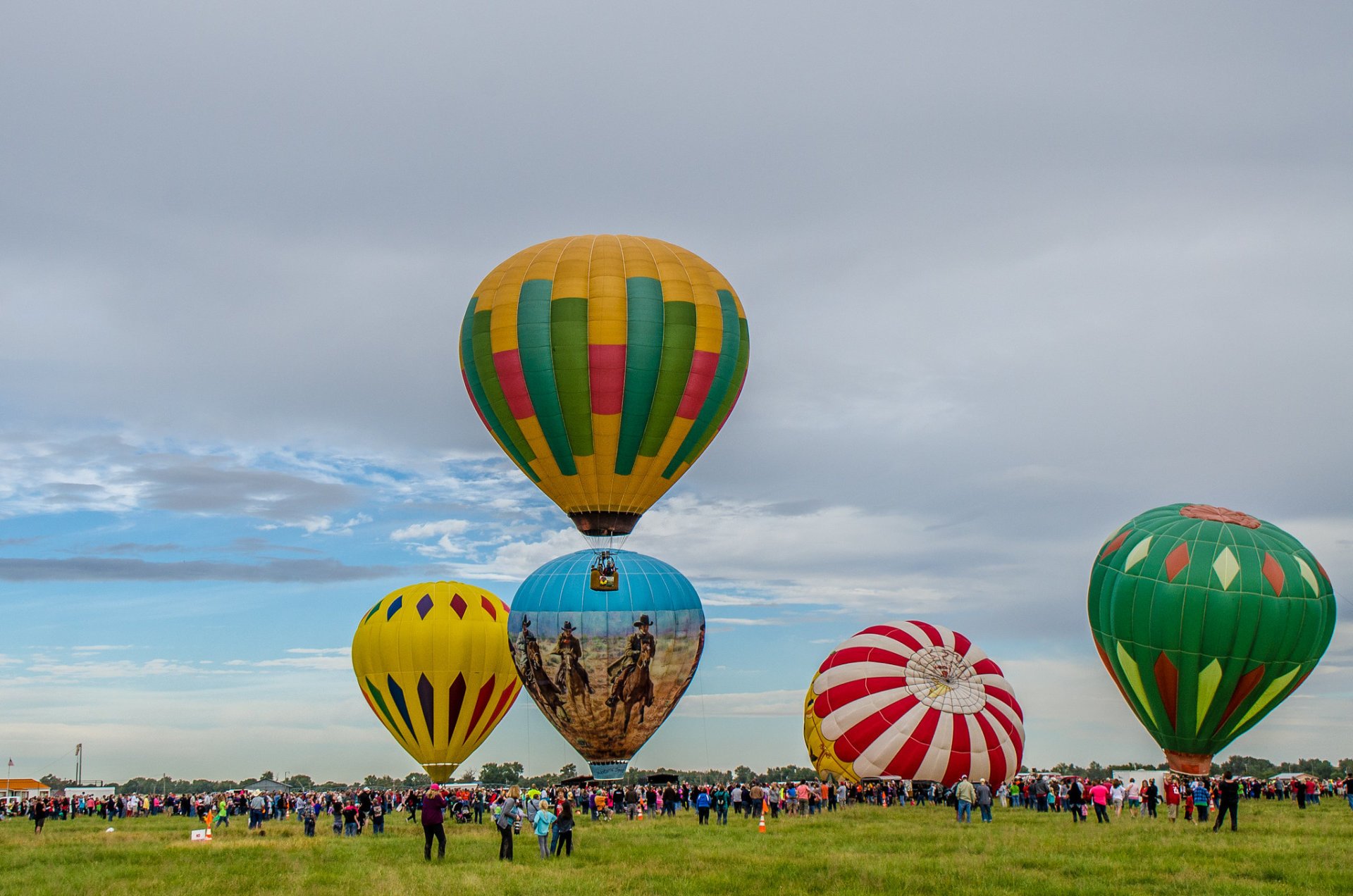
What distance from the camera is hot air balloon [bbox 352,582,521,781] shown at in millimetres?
44031

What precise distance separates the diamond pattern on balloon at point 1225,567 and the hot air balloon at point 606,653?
1513 cm

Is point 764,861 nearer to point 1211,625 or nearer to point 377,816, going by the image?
point 377,816

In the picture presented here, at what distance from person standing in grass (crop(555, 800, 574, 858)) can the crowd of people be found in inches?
0.9

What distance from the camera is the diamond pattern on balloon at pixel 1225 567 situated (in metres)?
33.2

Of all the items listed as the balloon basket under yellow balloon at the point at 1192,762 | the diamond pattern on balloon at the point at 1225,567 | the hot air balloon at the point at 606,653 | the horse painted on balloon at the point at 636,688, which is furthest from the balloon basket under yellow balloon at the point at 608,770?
the diamond pattern on balloon at the point at 1225,567

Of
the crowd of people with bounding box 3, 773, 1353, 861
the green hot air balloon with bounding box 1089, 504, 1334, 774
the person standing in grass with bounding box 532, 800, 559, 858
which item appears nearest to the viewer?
the person standing in grass with bounding box 532, 800, 559, 858

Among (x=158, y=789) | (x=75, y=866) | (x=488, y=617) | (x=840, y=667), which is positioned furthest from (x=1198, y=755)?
(x=158, y=789)

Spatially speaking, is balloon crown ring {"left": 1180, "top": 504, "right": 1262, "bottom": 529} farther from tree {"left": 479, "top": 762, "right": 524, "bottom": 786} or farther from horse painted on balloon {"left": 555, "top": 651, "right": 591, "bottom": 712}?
tree {"left": 479, "top": 762, "right": 524, "bottom": 786}

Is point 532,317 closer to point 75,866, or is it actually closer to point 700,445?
point 700,445

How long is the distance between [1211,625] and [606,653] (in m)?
17.0

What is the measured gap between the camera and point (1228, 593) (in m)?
33.1

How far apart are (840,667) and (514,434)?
12.8 meters

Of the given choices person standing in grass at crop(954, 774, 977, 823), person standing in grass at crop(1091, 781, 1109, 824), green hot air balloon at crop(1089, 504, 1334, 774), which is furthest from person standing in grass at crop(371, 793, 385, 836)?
green hot air balloon at crop(1089, 504, 1334, 774)

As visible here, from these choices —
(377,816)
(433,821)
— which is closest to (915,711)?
(377,816)
